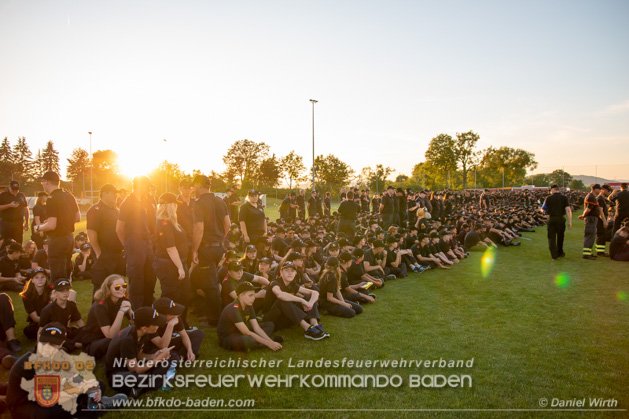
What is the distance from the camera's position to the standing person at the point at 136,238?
15.4 ft

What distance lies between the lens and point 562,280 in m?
8.09

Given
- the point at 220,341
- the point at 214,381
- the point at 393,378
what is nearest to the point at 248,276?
the point at 220,341

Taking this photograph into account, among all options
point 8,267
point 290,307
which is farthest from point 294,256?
point 8,267

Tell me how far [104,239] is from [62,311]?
1.10 metres

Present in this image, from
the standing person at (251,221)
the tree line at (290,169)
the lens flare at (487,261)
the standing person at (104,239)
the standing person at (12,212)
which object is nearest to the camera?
the standing person at (104,239)

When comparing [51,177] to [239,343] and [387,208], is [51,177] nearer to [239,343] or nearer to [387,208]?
[239,343]

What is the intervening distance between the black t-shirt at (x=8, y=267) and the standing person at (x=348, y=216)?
853cm

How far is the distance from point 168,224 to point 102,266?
51.7 inches

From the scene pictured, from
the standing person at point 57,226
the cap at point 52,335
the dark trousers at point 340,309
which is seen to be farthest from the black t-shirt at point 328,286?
the standing person at point 57,226

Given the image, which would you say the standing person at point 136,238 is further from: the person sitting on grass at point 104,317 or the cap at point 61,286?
the cap at point 61,286

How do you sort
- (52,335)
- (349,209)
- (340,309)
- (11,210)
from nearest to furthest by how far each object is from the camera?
(52,335) < (340,309) < (11,210) < (349,209)

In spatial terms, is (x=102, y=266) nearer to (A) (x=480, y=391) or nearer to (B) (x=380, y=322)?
(B) (x=380, y=322)

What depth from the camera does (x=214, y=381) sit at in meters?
3.88

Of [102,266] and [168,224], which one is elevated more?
[168,224]
